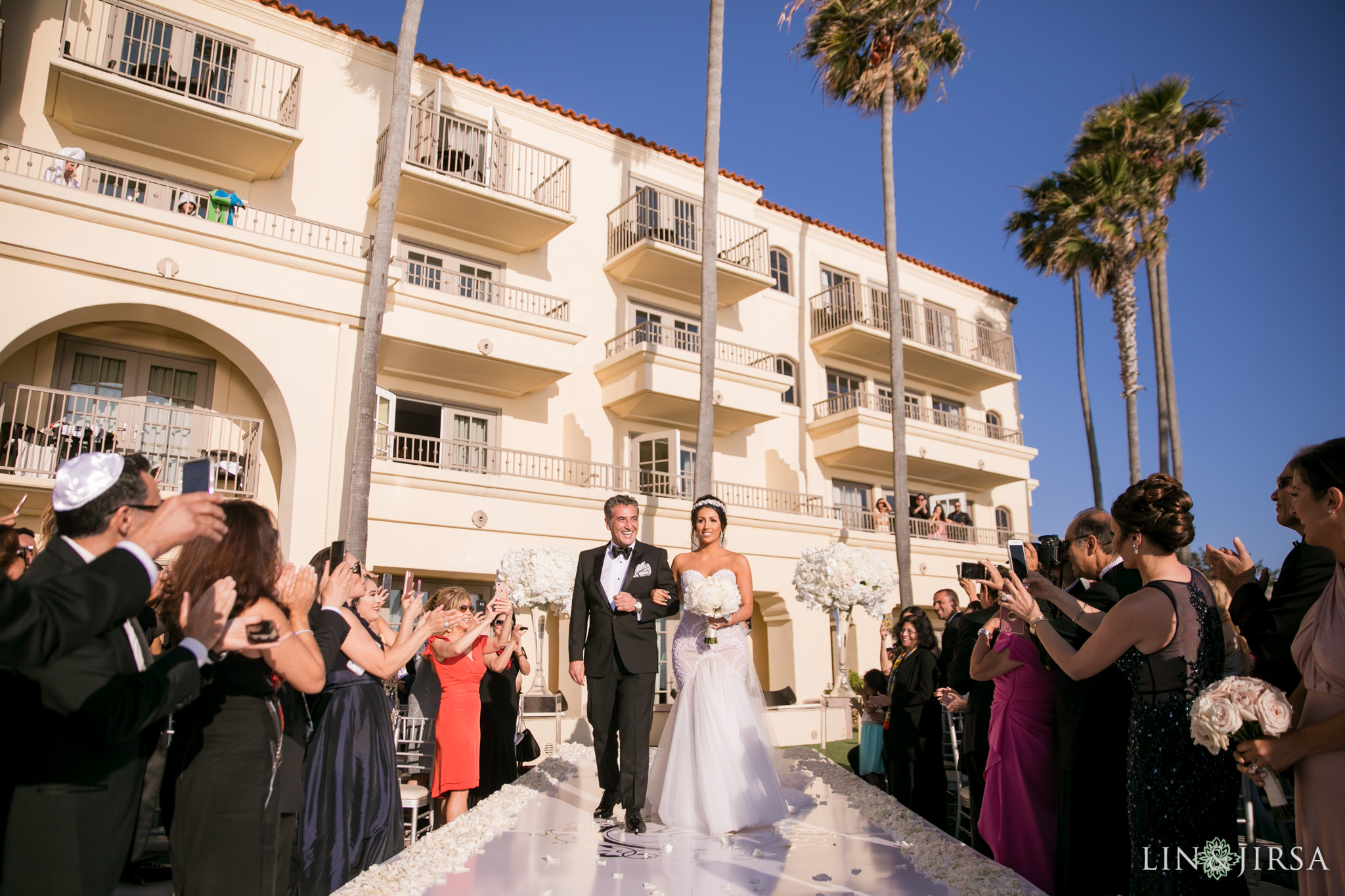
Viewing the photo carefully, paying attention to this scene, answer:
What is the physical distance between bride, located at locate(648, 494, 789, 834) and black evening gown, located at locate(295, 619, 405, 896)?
1894 mm

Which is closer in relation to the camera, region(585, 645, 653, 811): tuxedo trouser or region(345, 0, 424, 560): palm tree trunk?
region(585, 645, 653, 811): tuxedo trouser

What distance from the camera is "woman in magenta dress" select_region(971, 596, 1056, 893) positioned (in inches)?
178

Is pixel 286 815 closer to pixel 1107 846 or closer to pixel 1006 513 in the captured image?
pixel 1107 846

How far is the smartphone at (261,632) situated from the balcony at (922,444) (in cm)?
1917

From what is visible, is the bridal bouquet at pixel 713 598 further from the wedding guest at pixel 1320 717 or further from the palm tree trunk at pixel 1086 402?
the palm tree trunk at pixel 1086 402

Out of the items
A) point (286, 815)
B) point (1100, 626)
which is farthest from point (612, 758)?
point (1100, 626)

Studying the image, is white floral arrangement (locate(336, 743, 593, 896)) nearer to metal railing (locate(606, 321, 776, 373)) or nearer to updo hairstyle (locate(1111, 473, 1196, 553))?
updo hairstyle (locate(1111, 473, 1196, 553))

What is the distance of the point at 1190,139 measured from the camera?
68.3 feet

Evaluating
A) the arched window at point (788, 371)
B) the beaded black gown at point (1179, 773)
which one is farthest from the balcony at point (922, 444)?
the beaded black gown at point (1179, 773)

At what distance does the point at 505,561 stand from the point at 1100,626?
9589 mm

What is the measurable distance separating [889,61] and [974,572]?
18.0 meters

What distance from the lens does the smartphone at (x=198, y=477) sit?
269 cm

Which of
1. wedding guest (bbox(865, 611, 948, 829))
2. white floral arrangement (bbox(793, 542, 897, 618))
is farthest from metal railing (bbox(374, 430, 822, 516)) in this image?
wedding guest (bbox(865, 611, 948, 829))

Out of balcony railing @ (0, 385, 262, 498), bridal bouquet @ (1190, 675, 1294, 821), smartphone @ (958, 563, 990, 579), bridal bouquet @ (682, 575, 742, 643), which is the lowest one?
bridal bouquet @ (1190, 675, 1294, 821)
